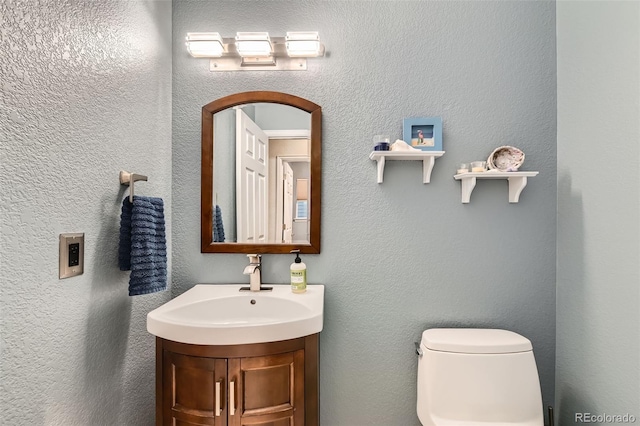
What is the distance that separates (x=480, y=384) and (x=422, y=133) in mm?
1115

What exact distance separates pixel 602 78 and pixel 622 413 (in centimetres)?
127

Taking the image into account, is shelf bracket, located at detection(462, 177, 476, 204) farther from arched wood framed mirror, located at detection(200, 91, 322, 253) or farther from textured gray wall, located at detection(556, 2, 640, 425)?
arched wood framed mirror, located at detection(200, 91, 322, 253)

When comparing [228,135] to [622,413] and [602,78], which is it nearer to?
[602,78]

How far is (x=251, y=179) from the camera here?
1739 mm

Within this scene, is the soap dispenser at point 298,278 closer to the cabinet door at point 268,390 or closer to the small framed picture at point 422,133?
the cabinet door at point 268,390

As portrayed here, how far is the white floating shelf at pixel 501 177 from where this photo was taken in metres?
1.59

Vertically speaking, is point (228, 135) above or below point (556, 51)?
below

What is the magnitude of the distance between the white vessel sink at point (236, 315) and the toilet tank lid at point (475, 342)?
0.52 m

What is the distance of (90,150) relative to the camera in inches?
46.5

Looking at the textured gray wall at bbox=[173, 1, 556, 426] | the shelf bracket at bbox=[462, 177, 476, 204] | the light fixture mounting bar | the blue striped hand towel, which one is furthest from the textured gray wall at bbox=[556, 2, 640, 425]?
the blue striped hand towel

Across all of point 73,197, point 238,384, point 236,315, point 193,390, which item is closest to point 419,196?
point 236,315

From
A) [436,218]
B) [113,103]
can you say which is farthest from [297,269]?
[113,103]

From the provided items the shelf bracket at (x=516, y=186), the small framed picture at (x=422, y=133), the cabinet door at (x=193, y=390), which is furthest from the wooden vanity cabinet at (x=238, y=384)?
the shelf bracket at (x=516, y=186)

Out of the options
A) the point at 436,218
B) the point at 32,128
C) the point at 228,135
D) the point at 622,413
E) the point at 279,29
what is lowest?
the point at 622,413
